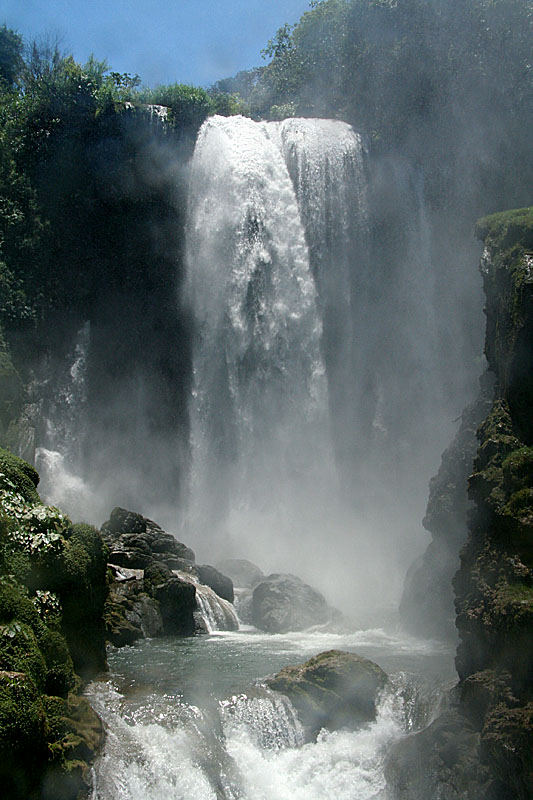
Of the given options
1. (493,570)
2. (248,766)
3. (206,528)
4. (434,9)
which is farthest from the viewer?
(434,9)

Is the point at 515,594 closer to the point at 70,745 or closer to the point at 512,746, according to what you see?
the point at 512,746

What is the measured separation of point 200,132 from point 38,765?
28483 mm

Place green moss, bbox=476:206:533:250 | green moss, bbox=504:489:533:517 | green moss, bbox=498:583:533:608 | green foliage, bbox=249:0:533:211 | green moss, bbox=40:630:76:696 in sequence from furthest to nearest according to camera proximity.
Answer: green foliage, bbox=249:0:533:211, green moss, bbox=476:206:533:250, green moss, bbox=504:489:533:517, green moss, bbox=498:583:533:608, green moss, bbox=40:630:76:696

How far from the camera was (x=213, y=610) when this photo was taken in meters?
17.1

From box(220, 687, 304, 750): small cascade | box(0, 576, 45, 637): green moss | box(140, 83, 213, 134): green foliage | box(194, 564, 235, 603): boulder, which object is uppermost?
box(140, 83, 213, 134): green foliage

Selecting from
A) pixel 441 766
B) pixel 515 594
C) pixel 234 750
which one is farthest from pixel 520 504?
pixel 234 750

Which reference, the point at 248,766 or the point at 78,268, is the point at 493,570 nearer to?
the point at 248,766

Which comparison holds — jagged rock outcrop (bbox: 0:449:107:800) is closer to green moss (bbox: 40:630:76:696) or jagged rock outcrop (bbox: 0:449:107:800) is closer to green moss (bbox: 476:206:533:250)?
green moss (bbox: 40:630:76:696)

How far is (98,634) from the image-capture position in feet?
34.3

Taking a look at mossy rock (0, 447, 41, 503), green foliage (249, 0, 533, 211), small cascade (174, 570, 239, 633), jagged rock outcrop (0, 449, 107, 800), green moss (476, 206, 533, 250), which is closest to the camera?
jagged rock outcrop (0, 449, 107, 800)

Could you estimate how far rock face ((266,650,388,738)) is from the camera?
408 inches


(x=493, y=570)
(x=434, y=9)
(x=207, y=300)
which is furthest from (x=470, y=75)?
(x=493, y=570)

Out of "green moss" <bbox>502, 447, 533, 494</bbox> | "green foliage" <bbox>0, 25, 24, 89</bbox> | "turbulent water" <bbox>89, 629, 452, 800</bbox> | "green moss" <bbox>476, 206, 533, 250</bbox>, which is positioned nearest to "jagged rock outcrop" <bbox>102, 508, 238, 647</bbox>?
"turbulent water" <bbox>89, 629, 452, 800</bbox>

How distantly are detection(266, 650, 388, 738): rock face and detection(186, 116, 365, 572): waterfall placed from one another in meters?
13.9
